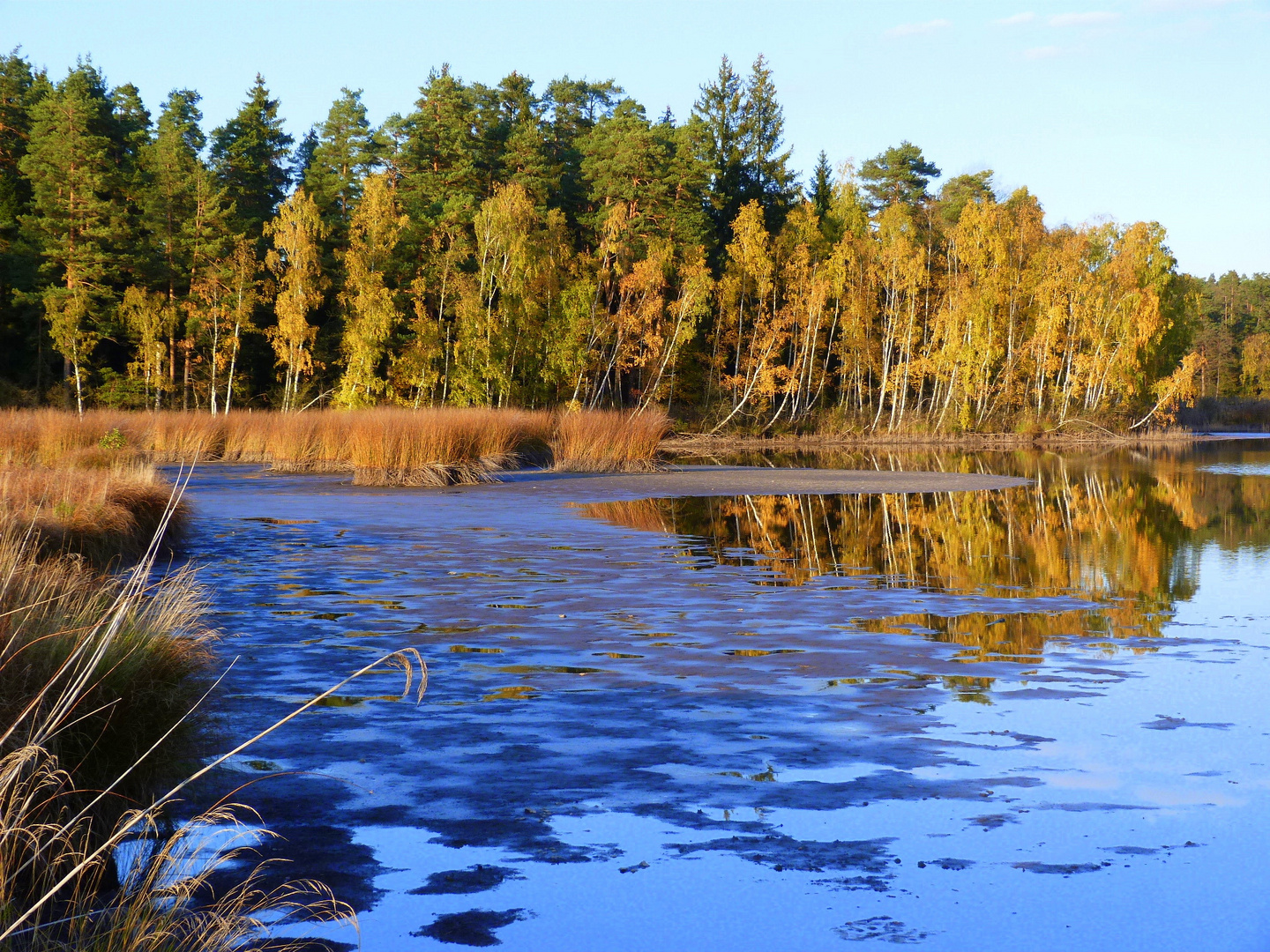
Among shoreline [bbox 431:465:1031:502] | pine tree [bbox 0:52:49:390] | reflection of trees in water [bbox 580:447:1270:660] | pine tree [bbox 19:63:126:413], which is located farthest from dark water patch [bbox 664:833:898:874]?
pine tree [bbox 0:52:49:390]

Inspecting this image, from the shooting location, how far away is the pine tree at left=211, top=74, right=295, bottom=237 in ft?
155

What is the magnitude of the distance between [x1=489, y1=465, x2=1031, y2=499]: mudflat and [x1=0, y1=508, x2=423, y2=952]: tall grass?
13203 mm

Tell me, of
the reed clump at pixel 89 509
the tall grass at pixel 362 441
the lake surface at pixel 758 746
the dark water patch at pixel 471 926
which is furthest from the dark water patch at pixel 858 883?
the tall grass at pixel 362 441

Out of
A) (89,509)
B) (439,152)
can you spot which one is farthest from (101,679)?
(439,152)

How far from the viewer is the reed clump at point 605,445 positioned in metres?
23.0

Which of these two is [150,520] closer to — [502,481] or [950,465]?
[502,481]

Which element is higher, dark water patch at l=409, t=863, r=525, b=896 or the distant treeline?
the distant treeline

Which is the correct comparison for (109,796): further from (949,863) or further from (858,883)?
(949,863)

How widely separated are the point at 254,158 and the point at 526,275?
18075mm

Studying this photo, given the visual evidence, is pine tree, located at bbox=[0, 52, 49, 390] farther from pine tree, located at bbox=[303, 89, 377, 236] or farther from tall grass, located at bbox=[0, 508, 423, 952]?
tall grass, located at bbox=[0, 508, 423, 952]

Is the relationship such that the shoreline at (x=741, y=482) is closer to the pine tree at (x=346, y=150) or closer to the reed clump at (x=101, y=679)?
the reed clump at (x=101, y=679)

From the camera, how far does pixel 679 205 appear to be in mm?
47156

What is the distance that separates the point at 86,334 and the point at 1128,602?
38.5 m

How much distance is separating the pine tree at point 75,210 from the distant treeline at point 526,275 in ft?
0.43
